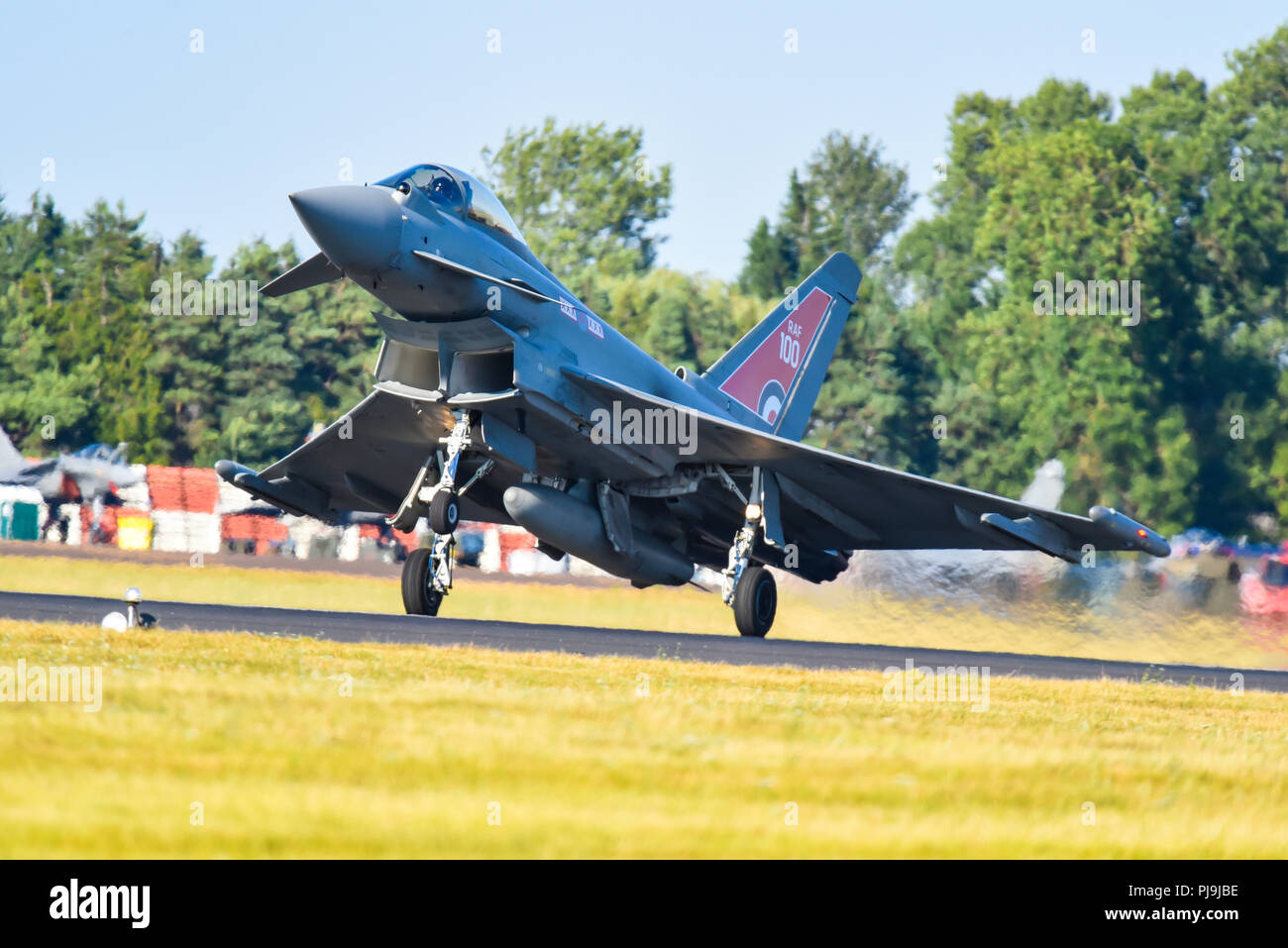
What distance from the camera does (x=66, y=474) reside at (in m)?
37.4

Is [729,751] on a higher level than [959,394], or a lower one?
lower

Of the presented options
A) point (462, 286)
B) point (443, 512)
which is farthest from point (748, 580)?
point (462, 286)

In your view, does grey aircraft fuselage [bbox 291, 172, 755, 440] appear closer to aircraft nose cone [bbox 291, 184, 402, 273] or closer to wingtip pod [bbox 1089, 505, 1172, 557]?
aircraft nose cone [bbox 291, 184, 402, 273]

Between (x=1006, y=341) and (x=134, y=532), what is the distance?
2921cm

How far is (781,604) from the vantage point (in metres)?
19.2

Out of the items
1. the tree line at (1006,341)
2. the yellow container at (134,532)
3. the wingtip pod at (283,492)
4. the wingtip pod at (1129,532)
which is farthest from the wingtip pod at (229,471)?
the tree line at (1006,341)

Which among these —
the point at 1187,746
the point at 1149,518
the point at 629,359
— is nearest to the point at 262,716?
the point at 1187,746

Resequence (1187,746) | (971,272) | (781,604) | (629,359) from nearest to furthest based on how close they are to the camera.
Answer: (1187,746) → (629,359) → (781,604) → (971,272)

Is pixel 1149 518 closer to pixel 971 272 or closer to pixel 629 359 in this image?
pixel 971 272

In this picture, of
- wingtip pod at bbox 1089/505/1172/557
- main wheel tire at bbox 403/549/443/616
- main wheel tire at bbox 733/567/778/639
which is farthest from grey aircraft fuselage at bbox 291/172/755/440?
wingtip pod at bbox 1089/505/1172/557

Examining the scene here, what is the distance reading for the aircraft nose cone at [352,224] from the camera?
12906 mm

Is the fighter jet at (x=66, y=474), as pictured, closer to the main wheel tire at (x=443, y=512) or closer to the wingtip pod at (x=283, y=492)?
the wingtip pod at (x=283, y=492)

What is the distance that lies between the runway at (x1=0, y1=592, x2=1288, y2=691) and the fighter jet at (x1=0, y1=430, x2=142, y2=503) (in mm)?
22459

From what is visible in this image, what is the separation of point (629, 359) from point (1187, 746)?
913 cm
